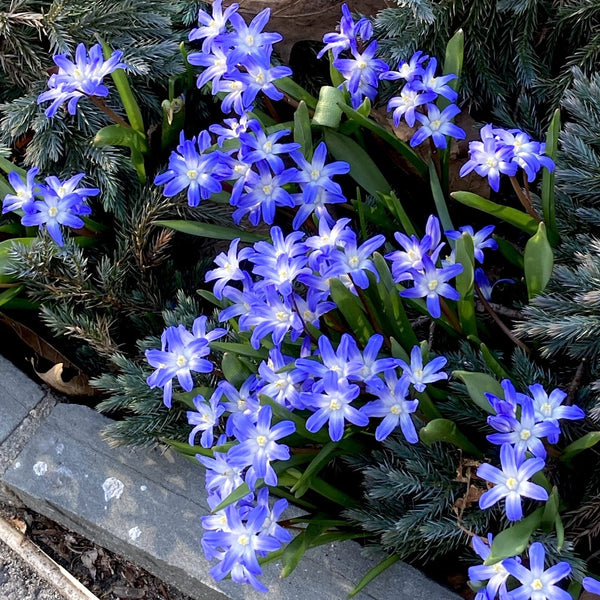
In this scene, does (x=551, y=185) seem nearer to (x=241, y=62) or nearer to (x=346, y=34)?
(x=346, y=34)

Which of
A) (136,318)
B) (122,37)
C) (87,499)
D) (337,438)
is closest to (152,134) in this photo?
(122,37)

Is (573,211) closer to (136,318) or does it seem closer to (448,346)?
(448,346)

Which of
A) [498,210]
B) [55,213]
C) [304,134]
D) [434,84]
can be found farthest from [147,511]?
[434,84]

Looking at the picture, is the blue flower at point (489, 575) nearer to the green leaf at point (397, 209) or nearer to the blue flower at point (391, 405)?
the blue flower at point (391, 405)

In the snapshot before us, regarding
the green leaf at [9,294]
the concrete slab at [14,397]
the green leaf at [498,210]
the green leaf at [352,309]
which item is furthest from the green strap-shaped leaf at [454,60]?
the concrete slab at [14,397]

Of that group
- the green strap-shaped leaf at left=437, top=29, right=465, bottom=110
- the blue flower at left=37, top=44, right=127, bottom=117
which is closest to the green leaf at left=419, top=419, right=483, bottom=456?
the green strap-shaped leaf at left=437, top=29, right=465, bottom=110
